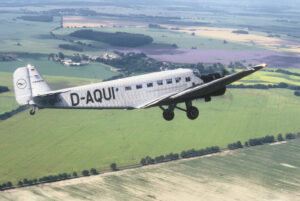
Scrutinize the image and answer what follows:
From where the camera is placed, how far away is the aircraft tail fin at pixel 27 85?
39.9 metres

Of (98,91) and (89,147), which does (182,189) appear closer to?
(89,147)

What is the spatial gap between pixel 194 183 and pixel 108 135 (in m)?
47.0

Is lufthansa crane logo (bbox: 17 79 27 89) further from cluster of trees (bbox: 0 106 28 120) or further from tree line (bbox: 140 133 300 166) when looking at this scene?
cluster of trees (bbox: 0 106 28 120)

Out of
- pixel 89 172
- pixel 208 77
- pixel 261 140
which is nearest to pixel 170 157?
pixel 89 172

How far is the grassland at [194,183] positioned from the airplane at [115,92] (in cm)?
9101

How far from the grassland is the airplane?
91.0m

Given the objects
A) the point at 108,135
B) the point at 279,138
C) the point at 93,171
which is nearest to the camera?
the point at 93,171

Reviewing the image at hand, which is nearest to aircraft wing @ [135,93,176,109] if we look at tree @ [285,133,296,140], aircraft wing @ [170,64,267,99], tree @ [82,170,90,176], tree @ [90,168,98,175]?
aircraft wing @ [170,64,267,99]

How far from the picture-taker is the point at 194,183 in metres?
139

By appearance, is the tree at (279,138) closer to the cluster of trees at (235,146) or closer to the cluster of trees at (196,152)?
the cluster of trees at (235,146)

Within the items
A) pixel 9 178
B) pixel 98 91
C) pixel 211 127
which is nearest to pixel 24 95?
pixel 98 91

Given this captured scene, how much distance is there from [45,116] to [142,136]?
50.7m

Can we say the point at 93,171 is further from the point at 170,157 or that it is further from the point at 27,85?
the point at 27,85

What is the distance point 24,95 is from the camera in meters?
40.0
